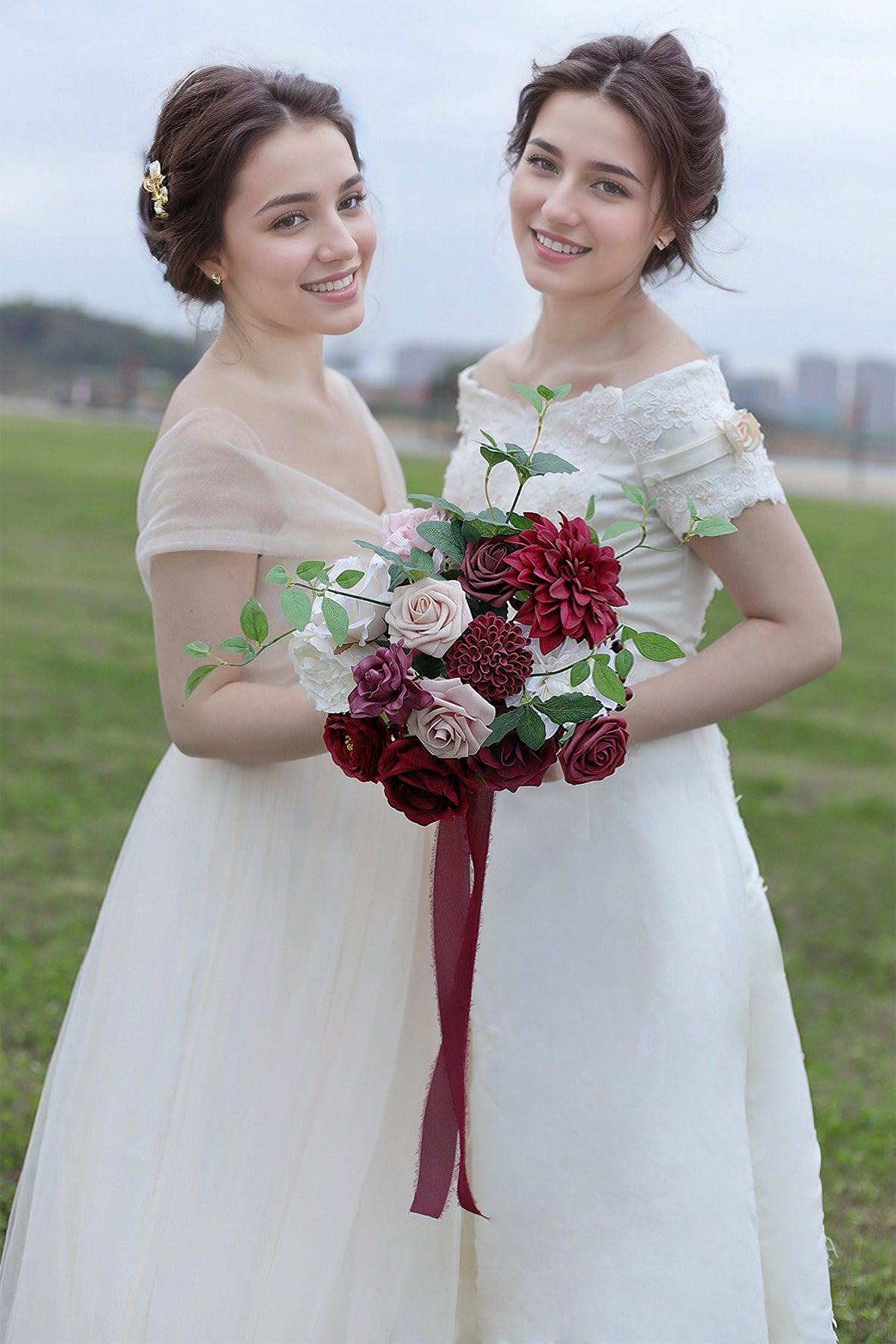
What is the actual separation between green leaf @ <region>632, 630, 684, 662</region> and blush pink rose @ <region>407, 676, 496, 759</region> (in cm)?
27

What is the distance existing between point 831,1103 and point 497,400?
294 cm

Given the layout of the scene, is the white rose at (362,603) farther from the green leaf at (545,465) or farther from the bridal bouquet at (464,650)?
the green leaf at (545,465)

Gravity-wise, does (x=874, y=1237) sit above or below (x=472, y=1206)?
below

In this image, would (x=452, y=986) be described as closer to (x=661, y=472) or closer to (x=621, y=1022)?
(x=621, y=1022)

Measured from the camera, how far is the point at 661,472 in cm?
256

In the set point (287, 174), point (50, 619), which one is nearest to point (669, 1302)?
point (287, 174)

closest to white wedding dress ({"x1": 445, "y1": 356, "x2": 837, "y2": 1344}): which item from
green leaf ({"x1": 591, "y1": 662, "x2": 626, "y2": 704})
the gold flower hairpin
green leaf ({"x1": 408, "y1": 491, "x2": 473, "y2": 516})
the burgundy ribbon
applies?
the burgundy ribbon

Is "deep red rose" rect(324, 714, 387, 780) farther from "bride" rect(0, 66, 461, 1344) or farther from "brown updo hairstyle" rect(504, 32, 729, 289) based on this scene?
"brown updo hairstyle" rect(504, 32, 729, 289)

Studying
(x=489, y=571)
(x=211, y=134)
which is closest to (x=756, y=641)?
(x=489, y=571)

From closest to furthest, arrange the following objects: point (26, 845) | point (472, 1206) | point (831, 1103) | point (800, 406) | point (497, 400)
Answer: point (472, 1206) → point (497, 400) → point (831, 1103) → point (26, 845) → point (800, 406)

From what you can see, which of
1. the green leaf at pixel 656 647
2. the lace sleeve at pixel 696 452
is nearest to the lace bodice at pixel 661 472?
the lace sleeve at pixel 696 452

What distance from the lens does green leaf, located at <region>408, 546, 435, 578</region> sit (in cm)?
209

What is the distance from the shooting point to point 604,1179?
2652 mm

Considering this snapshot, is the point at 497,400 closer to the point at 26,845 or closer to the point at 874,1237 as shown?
the point at 874,1237
